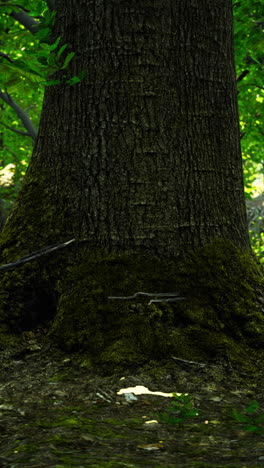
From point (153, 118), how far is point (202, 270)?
3.79 feet

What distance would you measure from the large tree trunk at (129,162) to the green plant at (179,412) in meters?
0.87

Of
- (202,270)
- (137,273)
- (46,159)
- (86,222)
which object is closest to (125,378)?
(137,273)

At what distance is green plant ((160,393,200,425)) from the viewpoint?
2.18 m

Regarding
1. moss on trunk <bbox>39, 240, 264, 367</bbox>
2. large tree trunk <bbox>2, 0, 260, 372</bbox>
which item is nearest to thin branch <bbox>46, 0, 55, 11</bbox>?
large tree trunk <bbox>2, 0, 260, 372</bbox>

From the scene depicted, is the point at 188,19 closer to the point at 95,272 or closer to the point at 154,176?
the point at 154,176

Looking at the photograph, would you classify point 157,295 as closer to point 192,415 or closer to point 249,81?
point 192,415

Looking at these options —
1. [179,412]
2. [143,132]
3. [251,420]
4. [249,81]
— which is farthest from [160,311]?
[249,81]

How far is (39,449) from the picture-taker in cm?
173

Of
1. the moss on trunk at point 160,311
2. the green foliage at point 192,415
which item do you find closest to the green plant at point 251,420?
the green foliage at point 192,415

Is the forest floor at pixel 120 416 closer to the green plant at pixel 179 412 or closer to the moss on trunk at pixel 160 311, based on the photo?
the green plant at pixel 179 412

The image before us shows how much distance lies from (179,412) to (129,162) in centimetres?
173

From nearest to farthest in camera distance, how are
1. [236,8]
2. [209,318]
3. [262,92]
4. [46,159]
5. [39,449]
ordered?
1. [39,449]
2. [209,318]
3. [46,159]
4. [236,8]
5. [262,92]

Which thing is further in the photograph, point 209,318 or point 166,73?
point 166,73

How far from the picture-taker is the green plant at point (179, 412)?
218 centimetres
